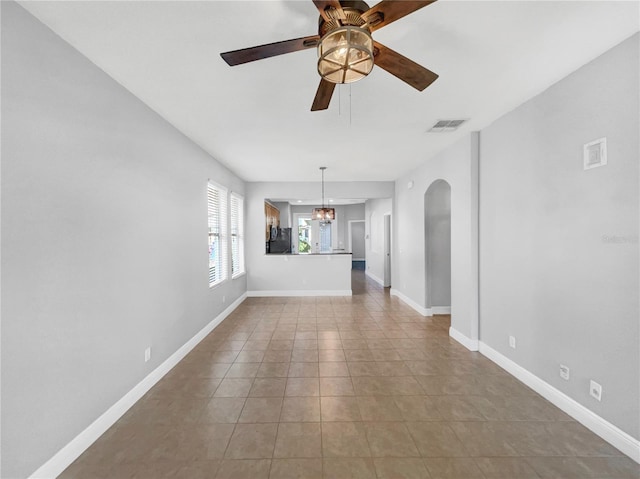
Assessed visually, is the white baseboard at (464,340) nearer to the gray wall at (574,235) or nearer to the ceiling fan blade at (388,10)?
the gray wall at (574,235)

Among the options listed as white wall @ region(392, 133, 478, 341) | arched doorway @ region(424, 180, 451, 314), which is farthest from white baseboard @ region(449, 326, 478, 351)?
arched doorway @ region(424, 180, 451, 314)

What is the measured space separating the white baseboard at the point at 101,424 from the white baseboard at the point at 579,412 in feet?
11.9

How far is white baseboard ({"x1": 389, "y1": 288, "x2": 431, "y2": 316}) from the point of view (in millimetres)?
5031

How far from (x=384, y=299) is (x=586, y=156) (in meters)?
4.68

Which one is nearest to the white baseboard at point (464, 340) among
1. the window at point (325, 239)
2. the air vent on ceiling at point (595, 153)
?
the air vent on ceiling at point (595, 153)

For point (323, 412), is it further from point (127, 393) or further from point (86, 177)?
point (86, 177)

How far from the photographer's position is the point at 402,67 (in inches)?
60.6

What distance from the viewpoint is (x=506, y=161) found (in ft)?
9.70

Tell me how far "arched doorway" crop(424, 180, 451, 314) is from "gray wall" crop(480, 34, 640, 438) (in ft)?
5.77

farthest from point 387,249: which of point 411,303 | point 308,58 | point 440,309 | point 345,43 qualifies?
point 345,43

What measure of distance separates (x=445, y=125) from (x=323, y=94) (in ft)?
6.75

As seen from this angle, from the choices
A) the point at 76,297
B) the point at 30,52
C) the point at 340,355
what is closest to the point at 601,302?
the point at 340,355

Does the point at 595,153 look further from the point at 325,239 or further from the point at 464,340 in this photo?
the point at 325,239

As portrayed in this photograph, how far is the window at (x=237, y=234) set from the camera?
5863 mm
